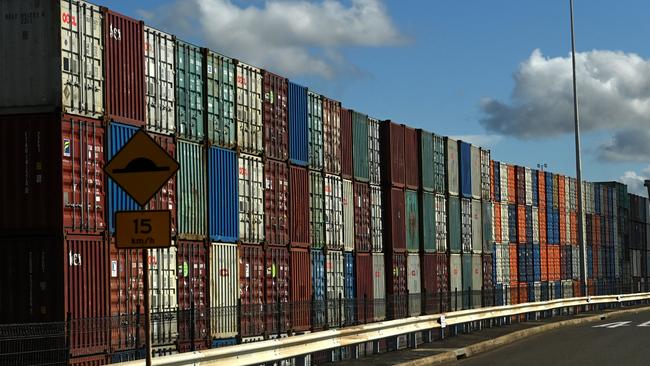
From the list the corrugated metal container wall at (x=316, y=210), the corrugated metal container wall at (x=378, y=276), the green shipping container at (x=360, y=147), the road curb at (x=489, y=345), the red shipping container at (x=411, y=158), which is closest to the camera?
the road curb at (x=489, y=345)

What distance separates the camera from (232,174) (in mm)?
23297

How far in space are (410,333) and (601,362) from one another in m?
4.46

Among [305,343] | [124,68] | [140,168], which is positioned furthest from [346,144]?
[140,168]

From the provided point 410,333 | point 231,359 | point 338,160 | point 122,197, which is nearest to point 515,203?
point 338,160

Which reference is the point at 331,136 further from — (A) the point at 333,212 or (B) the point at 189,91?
A: (B) the point at 189,91

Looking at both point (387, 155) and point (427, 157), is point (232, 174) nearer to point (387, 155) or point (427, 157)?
point (387, 155)

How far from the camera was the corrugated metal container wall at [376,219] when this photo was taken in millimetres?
32531

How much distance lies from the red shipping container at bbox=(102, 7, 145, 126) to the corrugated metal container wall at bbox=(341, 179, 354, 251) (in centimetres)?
1138

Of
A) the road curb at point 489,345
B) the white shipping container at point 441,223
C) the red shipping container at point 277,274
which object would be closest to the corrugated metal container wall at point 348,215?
the red shipping container at point 277,274

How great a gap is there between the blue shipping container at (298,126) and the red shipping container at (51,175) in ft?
29.2

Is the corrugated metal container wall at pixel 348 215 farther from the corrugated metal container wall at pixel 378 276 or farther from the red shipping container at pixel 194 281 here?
the red shipping container at pixel 194 281

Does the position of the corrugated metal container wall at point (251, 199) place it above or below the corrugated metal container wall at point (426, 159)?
below

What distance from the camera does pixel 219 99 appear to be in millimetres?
22812

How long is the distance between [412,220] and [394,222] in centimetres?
204
